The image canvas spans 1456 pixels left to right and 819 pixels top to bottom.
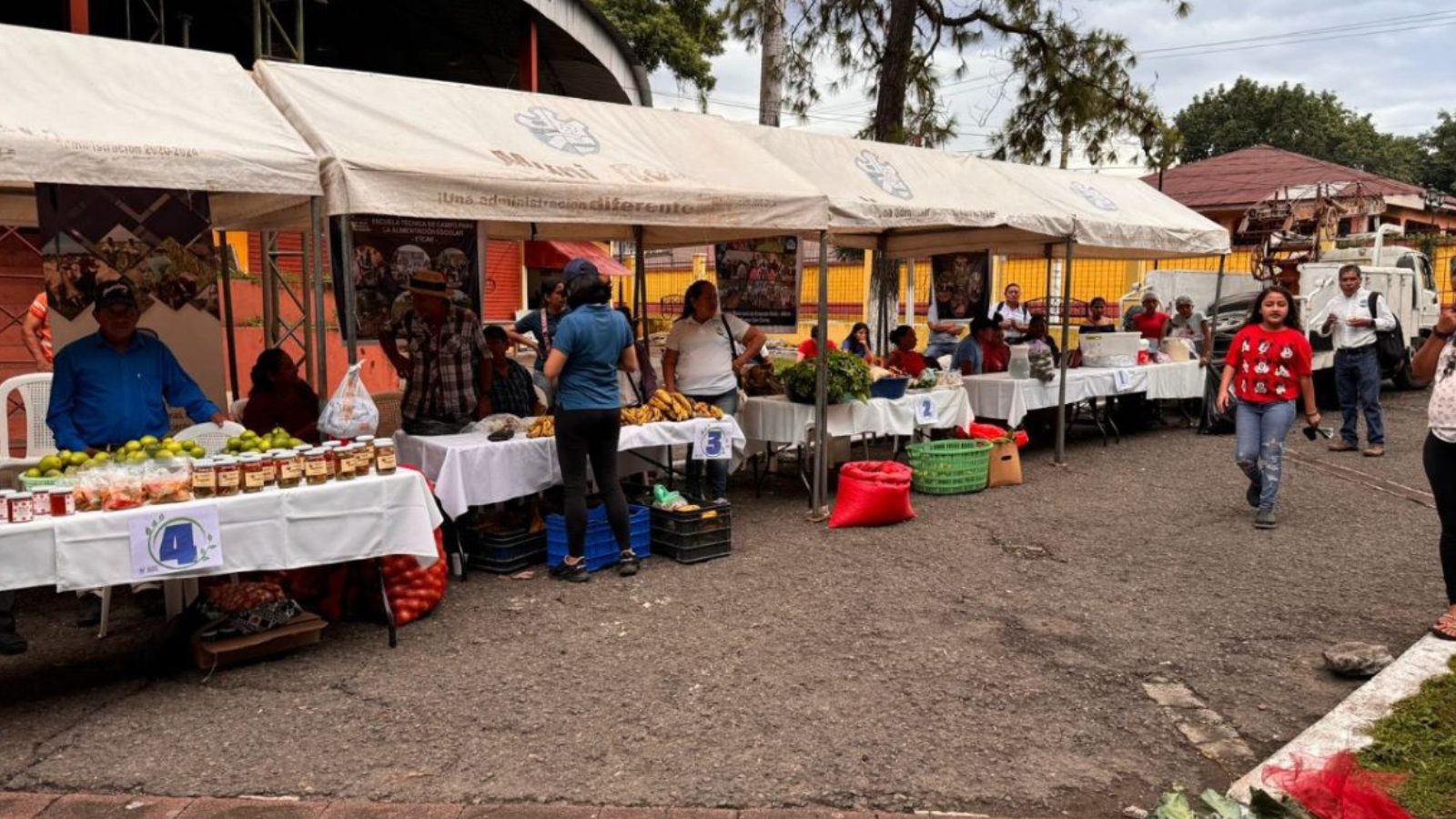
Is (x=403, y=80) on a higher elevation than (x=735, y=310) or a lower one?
higher

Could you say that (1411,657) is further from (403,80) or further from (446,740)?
(403,80)

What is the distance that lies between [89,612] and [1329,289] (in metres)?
14.9

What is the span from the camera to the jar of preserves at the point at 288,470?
4598 millimetres

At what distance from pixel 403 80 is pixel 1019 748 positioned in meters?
5.16

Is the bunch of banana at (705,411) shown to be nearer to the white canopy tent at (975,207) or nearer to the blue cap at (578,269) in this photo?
the white canopy tent at (975,207)

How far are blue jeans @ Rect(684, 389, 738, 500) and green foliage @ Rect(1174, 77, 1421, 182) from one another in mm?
47120

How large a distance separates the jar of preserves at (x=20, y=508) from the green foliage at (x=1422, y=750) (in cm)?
504

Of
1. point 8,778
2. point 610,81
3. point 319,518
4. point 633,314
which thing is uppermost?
point 610,81

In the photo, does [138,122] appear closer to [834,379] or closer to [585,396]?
[585,396]

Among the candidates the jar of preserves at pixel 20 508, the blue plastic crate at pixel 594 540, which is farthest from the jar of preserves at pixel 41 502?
the blue plastic crate at pixel 594 540

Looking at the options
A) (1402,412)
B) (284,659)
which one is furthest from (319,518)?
(1402,412)

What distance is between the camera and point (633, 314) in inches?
394

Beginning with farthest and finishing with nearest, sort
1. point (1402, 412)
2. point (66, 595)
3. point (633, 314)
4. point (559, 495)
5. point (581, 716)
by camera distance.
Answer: point (1402, 412) < point (633, 314) < point (559, 495) < point (66, 595) < point (581, 716)

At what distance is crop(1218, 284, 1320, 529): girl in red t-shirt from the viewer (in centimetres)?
719
